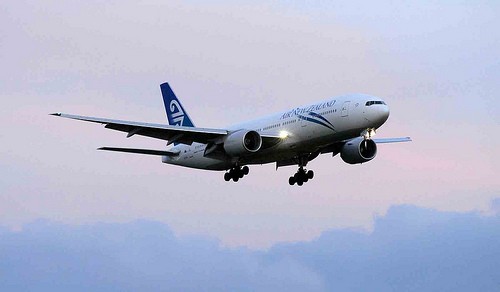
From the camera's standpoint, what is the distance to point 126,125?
219ft

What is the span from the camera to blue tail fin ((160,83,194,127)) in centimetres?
8050

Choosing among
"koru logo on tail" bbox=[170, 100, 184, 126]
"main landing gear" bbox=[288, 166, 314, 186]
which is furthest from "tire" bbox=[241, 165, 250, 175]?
"koru logo on tail" bbox=[170, 100, 184, 126]

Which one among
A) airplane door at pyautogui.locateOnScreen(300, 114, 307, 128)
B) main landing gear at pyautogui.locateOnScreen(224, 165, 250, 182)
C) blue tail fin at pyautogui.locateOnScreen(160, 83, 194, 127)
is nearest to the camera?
airplane door at pyautogui.locateOnScreen(300, 114, 307, 128)

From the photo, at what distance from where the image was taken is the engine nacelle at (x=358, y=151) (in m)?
69.9

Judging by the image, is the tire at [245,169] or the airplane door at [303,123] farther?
the tire at [245,169]

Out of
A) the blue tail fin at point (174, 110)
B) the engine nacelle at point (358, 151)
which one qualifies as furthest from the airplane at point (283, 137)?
the blue tail fin at point (174, 110)

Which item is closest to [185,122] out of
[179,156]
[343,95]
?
[179,156]

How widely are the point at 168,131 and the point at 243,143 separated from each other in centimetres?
456

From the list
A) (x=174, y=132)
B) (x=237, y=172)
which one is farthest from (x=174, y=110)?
(x=174, y=132)

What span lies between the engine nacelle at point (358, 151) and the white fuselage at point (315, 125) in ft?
5.48

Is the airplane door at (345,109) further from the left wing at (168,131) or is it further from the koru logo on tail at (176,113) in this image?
the koru logo on tail at (176,113)

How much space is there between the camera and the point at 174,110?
82.0 meters

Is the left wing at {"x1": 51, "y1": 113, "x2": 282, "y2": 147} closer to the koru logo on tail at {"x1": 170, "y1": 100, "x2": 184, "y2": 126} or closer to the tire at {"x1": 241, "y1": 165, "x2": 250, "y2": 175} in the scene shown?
the tire at {"x1": 241, "y1": 165, "x2": 250, "y2": 175}

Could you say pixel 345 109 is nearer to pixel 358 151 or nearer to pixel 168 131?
pixel 358 151
